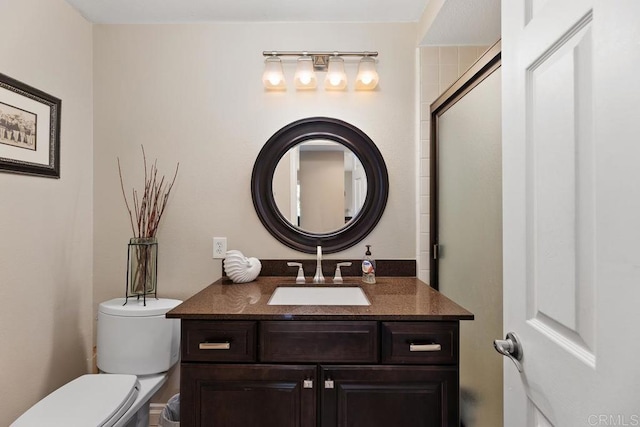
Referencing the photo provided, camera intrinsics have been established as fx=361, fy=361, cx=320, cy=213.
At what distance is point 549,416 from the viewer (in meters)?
0.74

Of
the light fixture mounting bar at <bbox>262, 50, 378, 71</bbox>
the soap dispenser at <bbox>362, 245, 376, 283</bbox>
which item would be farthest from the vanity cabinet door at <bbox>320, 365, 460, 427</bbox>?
the light fixture mounting bar at <bbox>262, 50, 378, 71</bbox>

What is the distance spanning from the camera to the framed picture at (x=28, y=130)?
1518mm

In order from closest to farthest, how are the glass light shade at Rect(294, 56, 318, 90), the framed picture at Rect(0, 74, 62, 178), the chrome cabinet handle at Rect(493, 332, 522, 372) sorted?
the chrome cabinet handle at Rect(493, 332, 522, 372)
the framed picture at Rect(0, 74, 62, 178)
the glass light shade at Rect(294, 56, 318, 90)

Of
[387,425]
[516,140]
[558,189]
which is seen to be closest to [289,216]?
[387,425]

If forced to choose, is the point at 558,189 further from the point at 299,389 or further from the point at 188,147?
the point at 188,147

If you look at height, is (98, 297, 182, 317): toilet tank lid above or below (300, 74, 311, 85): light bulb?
below

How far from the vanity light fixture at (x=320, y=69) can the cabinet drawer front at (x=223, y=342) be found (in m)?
1.31

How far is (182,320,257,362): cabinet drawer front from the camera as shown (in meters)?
1.35

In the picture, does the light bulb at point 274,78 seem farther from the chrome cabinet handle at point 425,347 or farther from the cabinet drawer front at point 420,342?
the chrome cabinet handle at point 425,347

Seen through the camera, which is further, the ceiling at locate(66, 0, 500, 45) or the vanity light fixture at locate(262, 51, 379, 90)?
the vanity light fixture at locate(262, 51, 379, 90)

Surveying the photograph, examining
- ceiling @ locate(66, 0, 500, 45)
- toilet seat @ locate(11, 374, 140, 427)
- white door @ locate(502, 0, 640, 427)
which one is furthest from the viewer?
ceiling @ locate(66, 0, 500, 45)

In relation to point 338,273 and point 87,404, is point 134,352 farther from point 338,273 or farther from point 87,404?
point 338,273

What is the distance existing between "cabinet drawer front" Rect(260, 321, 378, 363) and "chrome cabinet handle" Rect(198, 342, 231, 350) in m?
0.13

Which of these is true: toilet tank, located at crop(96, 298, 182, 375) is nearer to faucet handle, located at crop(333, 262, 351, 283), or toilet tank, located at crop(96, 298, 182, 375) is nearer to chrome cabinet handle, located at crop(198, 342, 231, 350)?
chrome cabinet handle, located at crop(198, 342, 231, 350)
